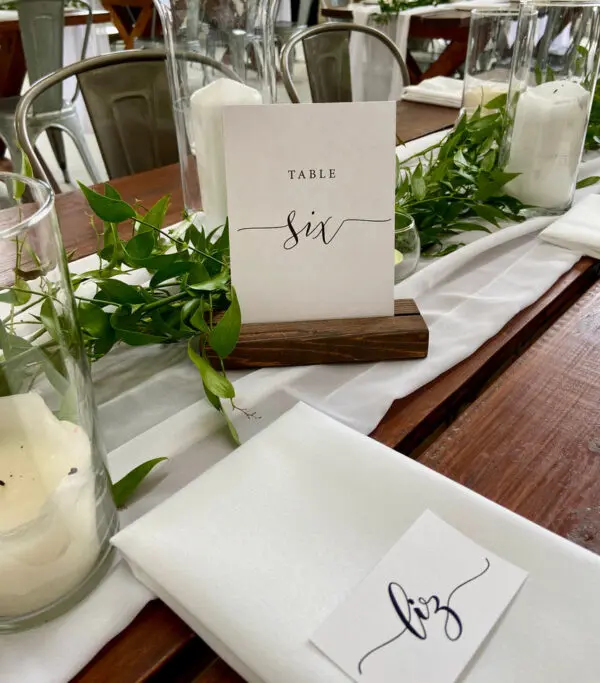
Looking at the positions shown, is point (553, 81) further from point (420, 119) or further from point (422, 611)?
point (422, 611)

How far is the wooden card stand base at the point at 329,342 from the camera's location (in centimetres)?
50

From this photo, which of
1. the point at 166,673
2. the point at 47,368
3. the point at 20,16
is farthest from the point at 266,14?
the point at 20,16

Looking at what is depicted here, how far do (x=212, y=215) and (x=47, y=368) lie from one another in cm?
38

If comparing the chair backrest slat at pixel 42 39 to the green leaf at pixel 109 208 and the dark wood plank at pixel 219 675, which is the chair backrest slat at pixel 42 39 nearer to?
the green leaf at pixel 109 208

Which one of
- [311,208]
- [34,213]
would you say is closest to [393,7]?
[311,208]

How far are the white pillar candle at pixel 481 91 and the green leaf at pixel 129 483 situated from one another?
0.77 meters

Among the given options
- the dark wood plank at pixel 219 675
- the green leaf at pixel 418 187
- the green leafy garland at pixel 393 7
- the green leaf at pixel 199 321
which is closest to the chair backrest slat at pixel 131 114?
the green leaf at pixel 418 187

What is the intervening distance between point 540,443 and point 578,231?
1.23ft

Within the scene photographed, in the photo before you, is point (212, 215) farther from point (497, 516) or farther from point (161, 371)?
point (497, 516)

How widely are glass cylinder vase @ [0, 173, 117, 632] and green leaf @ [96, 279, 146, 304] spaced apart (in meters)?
0.13

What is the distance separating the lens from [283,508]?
1.16 ft

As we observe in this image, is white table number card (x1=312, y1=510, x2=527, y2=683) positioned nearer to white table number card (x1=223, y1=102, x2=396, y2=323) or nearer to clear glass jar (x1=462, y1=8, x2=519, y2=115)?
white table number card (x1=223, y1=102, x2=396, y2=323)

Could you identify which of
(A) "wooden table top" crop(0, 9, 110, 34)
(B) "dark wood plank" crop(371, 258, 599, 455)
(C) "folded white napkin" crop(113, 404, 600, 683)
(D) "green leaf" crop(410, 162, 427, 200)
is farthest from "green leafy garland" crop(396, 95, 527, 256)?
(A) "wooden table top" crop(0, 9, 110, 34)

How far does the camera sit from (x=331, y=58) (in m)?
1.56
